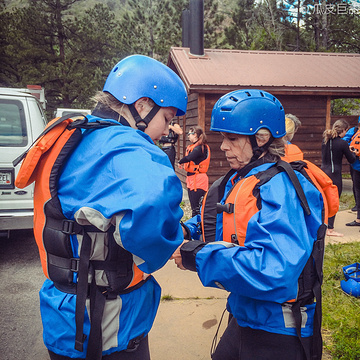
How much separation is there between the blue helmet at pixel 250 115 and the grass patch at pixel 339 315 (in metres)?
2.19

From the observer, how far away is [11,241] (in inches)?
256

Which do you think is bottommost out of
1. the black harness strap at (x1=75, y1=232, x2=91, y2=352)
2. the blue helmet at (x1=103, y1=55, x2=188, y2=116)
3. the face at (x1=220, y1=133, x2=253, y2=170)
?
the black harness strap at (x1=75, y1=232, x2=91, y2=352)

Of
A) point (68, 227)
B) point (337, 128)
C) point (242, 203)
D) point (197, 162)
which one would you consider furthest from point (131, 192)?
point (337, 128)

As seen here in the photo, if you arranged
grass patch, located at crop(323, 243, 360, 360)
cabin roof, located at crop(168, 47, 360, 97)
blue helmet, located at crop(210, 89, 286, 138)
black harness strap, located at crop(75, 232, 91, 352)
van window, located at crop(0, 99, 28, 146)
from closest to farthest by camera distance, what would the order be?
black harness strap, located at crop(75, 232, 91, 352) < blue helmet, located at crop(210, 89, 286, 138) < grass patch, located at crop(323, 243, 360, 360) < van window, located at crop(0, 99, 28, 146) < cabin roof, located at crop(168, 47, 360, 97)

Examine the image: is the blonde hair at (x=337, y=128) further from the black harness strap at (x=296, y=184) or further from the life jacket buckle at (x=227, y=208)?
the life jacket buckle at (x=227, y=208)

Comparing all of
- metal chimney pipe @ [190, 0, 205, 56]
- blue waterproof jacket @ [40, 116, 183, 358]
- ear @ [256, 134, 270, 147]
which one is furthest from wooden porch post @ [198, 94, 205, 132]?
blue waterproof jacket @ [40, 116, 183, 358]

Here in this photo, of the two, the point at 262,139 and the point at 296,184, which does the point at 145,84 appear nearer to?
the point at 262,139

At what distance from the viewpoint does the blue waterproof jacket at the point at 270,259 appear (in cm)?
152

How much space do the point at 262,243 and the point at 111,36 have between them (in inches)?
1187

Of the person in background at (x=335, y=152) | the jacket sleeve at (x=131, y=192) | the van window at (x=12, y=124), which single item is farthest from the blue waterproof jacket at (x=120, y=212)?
the person in background at (x=335, y=152)

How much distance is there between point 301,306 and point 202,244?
58 centimetres

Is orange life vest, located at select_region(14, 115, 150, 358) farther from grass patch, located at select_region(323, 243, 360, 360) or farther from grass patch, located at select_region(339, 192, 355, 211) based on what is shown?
grass patch, located at select_region(339, 192, 355, 211)

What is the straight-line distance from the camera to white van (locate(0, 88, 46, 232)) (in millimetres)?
5195

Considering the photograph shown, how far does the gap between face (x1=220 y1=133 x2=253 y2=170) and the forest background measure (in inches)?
921
